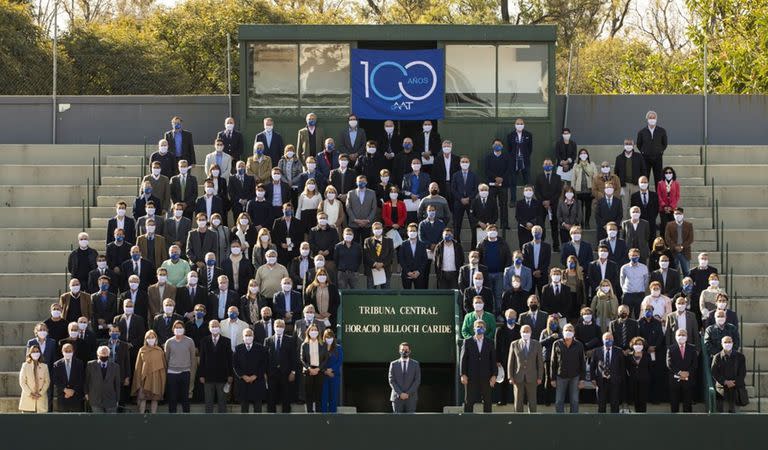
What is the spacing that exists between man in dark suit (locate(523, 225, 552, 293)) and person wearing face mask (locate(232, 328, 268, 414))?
15.2ft

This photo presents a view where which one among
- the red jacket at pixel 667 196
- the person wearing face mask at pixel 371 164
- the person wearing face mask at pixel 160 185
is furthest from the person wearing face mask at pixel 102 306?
the red jacket at pixel 667 196

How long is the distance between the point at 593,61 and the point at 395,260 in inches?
1229

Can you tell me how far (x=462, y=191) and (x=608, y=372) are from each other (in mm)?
4938

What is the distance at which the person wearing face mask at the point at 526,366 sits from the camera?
25797 mm

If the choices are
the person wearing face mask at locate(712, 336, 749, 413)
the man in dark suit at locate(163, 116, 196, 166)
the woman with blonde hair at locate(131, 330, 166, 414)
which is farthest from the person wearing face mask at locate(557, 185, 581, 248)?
the woman with blonde hair at locate(131, 330, 166, 414)

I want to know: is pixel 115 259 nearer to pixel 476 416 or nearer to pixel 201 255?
pixel 201 255

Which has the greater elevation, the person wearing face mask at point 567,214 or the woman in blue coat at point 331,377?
the person wearing face mask at point 567,214

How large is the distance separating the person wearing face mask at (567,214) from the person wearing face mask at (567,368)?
3.54 m

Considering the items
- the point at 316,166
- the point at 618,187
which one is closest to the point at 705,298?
the point at 618,187

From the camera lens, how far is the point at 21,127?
35688 mm

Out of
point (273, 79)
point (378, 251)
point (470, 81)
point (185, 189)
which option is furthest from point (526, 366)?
point (273, 79)

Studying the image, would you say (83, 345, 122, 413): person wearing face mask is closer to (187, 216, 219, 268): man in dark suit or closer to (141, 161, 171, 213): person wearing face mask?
(187, 216, 219, 268): man in dark suit

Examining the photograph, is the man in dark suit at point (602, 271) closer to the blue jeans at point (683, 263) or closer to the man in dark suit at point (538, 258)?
the man in dark suit at point (538, 258)

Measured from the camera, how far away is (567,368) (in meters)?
25.7
